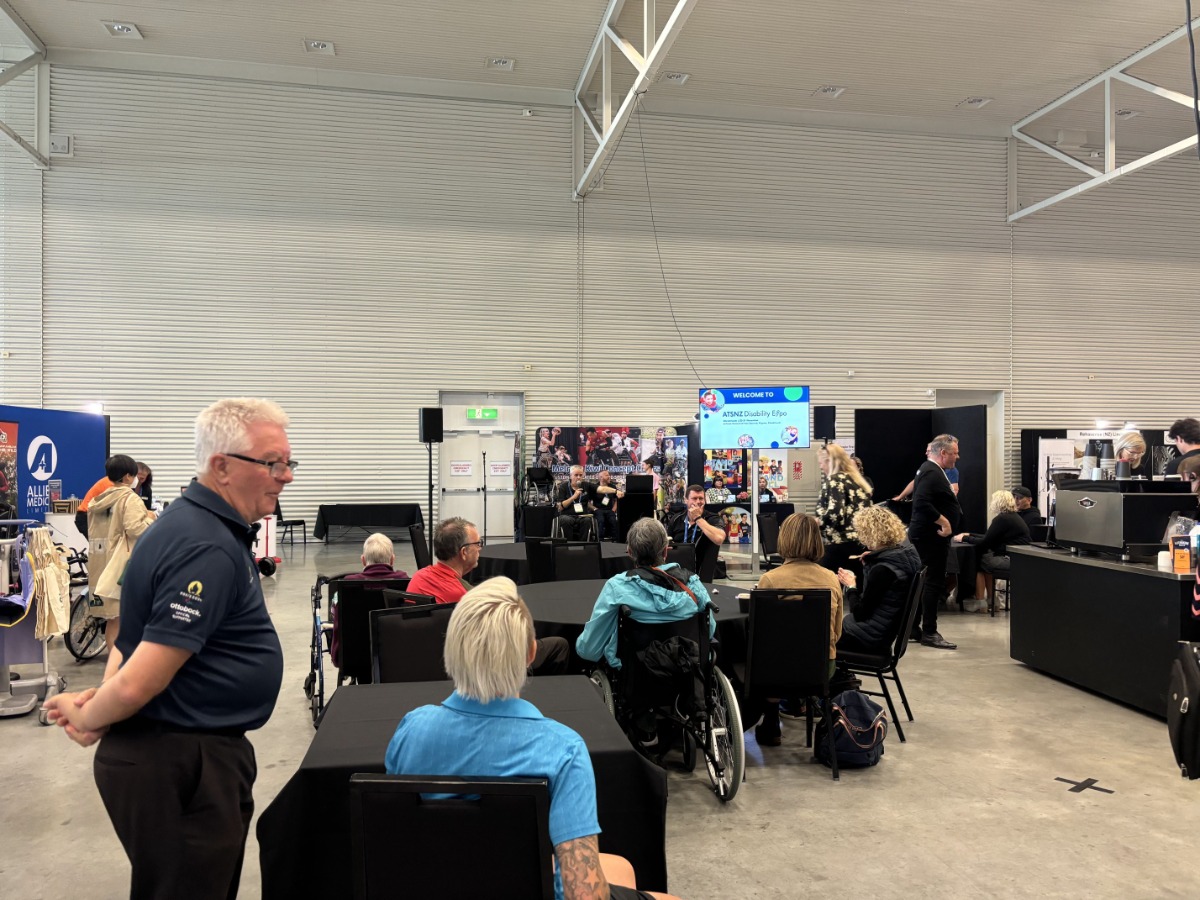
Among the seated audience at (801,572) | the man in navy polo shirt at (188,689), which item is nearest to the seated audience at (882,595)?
the seated audience at (801,572)

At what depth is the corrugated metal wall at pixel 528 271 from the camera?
432 inches

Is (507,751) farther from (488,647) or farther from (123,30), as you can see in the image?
(123,30)

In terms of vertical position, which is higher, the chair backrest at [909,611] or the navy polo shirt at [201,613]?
the navy polo shirt at [201,613]

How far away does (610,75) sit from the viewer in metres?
10.0

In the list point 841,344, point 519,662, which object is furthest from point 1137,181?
point 519,662

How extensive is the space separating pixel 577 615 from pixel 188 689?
2461mm

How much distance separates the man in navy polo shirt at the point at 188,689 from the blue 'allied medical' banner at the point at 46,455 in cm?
654

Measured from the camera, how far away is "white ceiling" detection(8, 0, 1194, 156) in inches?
376

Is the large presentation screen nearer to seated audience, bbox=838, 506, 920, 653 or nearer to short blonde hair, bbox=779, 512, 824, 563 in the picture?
seated audience, bbox=838, 506, 920, 653

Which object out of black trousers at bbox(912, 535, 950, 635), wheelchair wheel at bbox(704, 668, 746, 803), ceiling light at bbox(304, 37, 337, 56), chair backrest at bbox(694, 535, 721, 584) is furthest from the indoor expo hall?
wheelchair wheel at bbox(704, 668, 746, 803)

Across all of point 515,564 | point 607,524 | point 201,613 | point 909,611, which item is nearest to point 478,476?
point 607,524

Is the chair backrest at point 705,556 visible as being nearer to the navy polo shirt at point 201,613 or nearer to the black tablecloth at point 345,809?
the black tablecloth at point 345,809

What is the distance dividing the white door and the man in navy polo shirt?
10.4 m

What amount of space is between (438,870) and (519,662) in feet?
1.23
